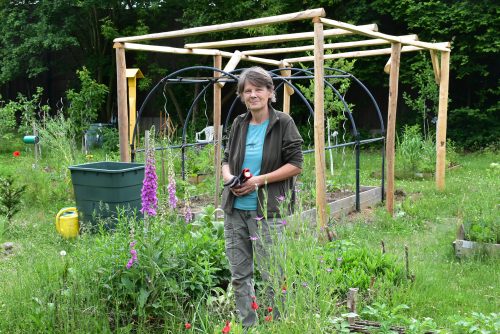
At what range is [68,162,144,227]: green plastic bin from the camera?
555 cm

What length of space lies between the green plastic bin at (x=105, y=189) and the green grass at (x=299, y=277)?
0.43m

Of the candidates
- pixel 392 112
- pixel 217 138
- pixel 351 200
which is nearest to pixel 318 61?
pixel 217 138

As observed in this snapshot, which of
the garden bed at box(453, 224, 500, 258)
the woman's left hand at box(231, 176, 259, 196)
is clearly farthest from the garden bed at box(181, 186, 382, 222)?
the woman's left hand at box(231, 176, 259, 196)

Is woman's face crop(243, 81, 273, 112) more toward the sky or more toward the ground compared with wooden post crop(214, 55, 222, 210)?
more toward the sky

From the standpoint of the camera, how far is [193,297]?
336cm

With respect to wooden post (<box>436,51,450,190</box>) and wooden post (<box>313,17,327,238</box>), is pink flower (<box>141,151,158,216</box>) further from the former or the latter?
wooden post (<box>436,51,450,190</box>)

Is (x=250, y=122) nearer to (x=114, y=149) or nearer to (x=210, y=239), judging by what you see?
(x=210, y=239)

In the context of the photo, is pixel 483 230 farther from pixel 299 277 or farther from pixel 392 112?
pixel 299 277

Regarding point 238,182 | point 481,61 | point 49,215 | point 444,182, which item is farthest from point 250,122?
point 481,61

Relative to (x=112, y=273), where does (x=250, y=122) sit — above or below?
above

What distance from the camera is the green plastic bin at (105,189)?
18.2 ft

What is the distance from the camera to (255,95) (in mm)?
3023

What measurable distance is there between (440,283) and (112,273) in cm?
234

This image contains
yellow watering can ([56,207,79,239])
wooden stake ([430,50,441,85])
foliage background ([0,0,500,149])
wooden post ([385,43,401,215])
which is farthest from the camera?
foliage background ([0,0,500,149])
